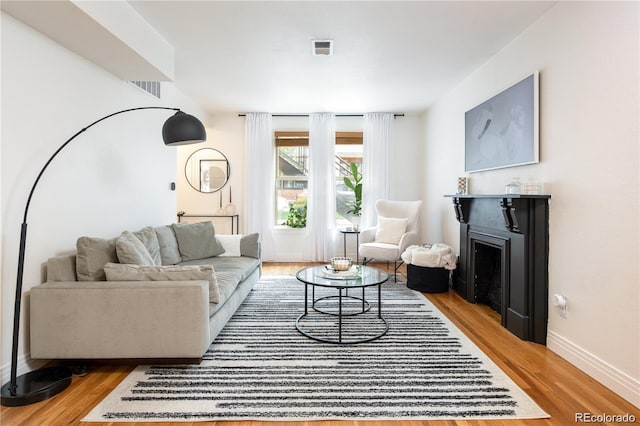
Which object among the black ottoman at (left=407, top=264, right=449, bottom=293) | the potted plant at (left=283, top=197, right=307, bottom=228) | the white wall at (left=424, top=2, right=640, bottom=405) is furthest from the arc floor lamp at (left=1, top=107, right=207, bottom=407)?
the potted plant at (left=283, top=197, right=307, bottom=228)

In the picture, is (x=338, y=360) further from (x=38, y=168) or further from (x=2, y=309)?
(x=38, y=168)

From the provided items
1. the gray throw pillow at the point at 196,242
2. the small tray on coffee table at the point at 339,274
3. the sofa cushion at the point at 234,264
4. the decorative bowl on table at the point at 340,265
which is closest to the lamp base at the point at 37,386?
the sofa cushion at the point at 234,264

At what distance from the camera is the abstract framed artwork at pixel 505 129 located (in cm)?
276

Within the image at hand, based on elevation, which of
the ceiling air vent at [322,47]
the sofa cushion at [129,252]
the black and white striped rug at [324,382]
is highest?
the ceiling air vent at [322,47]

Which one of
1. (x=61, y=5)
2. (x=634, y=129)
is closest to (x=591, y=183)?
(x=634, y=129)

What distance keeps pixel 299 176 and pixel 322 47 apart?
305 centimetres

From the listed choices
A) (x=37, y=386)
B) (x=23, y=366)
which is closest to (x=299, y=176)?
(x=23, y=366)

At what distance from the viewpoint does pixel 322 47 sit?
317 centimetres

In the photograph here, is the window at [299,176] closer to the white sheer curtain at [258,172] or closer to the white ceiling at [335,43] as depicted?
the white sheer curtain at [258,172]

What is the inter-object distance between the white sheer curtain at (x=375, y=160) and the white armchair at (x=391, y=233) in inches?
18.7

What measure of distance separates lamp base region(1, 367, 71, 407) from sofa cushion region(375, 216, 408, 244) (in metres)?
3.76

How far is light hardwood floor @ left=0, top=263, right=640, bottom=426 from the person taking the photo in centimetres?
170

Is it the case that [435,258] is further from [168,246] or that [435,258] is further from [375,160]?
[168,246]

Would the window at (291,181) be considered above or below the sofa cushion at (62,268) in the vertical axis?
above
